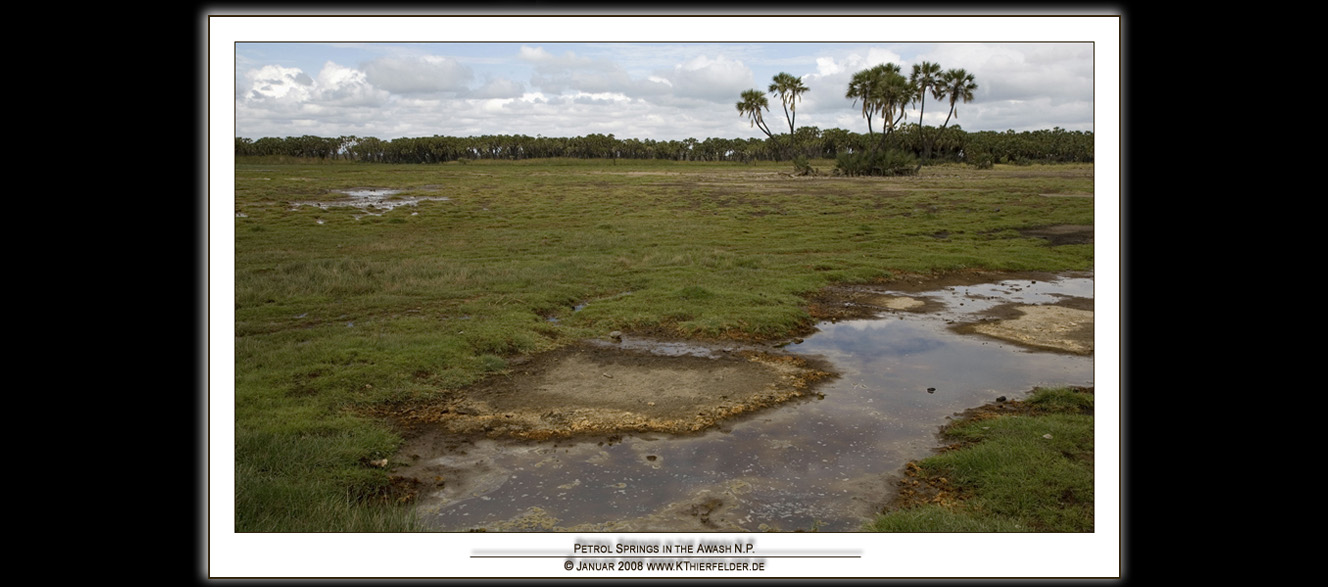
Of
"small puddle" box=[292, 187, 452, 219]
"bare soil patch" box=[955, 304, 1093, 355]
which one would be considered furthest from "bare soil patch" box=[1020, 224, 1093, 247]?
"small puddle" box=[292, 187, 452, 219]

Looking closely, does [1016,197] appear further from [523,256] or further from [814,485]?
[814,485]

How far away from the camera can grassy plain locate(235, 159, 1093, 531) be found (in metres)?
7.63

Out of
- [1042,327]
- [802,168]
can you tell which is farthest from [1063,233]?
[802,168]

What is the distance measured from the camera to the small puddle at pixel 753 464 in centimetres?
640

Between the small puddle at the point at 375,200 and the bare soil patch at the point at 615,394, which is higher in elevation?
the small puddle at the point at 375,200

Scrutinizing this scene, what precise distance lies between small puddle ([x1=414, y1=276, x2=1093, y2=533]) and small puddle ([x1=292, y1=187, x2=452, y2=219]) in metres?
25.4

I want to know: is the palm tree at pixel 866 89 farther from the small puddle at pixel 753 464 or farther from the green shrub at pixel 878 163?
the small puddle at pixel 753 464

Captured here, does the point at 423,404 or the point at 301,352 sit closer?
the point at 423,404

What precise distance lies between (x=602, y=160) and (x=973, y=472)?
98.8 meters

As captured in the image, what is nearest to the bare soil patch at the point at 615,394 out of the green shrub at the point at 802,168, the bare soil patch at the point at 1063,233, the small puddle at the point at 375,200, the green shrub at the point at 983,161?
the bare soil patch at the point at 1063,233

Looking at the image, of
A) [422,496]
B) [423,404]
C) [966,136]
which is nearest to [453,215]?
[423,404]

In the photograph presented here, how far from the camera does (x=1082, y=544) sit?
4223mm

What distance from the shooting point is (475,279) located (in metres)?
18.3

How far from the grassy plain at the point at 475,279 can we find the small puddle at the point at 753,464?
3.46 ft
